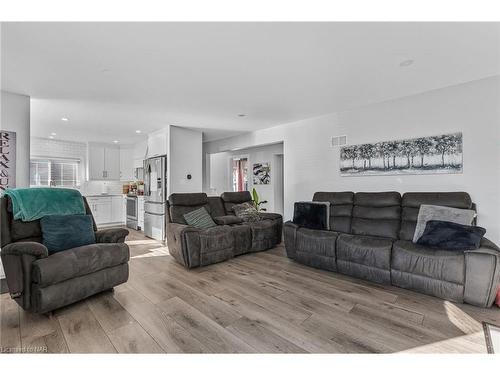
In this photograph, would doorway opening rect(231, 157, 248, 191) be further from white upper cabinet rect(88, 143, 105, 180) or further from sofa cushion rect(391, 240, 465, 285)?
sofa cushion rect(391, 240, 465, 285)

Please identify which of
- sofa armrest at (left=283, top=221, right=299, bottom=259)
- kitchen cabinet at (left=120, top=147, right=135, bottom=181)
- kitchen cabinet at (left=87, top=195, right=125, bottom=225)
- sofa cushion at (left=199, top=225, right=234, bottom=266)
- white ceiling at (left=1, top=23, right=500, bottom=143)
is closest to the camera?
white ceiling at (left=1, top=23, right=500, bottom=143)

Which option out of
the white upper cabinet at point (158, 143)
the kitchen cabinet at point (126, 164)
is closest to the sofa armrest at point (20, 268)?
the white upper cabinet at point (158, 143)

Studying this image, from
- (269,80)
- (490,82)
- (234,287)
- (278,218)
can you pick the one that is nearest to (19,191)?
(234,287)

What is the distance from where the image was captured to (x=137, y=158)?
6758mm

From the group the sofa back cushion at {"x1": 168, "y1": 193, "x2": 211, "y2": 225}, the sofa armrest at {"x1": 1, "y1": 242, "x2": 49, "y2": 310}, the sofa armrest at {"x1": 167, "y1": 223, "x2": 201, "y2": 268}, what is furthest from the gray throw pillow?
the sofa armrest at {"x1": 1, "y1": 242, "x2": 49, "y2": 310}

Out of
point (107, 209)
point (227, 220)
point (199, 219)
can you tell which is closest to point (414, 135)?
point (227, 220)

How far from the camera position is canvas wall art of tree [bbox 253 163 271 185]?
6488 millimetres

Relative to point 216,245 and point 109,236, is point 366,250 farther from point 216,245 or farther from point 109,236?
point 109,236

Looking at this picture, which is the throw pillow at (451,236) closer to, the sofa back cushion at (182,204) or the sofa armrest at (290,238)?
the sofa armrest at (290,238)

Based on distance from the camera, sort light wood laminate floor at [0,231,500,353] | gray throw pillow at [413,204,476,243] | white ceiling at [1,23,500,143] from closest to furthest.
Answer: light wood laminate floor at [0,231,500,353], white ceiling at [1,23,500,143], gray throw pillow at [413,204,476,243]

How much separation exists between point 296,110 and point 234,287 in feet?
9.58

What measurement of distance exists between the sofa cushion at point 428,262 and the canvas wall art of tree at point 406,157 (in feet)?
4.03

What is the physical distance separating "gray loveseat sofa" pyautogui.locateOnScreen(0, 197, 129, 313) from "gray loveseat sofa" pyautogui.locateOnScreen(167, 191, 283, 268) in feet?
2.69
